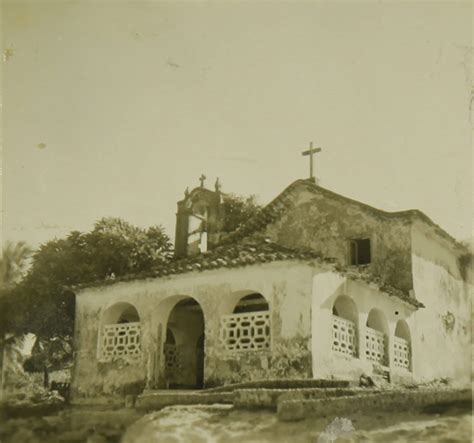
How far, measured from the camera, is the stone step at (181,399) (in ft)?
38.9

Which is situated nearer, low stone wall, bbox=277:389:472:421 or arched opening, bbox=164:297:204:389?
low stone wall, bbox=277:389:472:421

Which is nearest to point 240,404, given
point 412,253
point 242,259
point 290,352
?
point 290,352

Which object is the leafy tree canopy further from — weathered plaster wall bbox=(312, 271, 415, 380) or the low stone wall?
the low stone wall

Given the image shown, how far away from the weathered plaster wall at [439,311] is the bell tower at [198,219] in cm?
593

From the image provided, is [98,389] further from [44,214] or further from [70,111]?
[70,111]

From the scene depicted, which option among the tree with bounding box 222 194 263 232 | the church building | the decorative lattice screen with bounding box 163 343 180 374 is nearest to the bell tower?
the church building

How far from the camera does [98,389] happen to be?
631 inches

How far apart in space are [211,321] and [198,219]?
663 centimetres

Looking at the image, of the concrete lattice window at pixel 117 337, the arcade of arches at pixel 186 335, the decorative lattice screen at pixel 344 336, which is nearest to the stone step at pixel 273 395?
the arcade of arches at pixel 186 335

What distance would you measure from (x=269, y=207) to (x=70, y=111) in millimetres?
8303

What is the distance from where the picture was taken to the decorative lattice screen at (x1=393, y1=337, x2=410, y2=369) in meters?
17.0

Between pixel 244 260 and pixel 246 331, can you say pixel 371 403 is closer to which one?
pixel 244 260

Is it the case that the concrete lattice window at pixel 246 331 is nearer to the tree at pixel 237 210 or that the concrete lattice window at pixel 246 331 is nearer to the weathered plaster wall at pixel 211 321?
the weathered plaster wall at pixel 211 321

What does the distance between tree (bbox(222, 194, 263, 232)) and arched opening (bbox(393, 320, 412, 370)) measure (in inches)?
473
